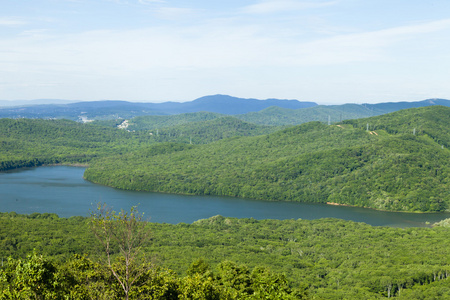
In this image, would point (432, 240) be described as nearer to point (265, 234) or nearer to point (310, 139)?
point (265, 234)

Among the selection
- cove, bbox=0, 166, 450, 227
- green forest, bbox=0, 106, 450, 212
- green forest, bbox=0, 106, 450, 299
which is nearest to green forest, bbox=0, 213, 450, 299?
green forest, bbox=0, 106, 450, 299

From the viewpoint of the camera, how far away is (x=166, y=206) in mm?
113812

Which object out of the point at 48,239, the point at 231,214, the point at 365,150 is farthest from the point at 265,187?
the point at 48,239

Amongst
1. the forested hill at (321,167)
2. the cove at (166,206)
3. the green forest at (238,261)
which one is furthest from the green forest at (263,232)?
the cove at (166,206)

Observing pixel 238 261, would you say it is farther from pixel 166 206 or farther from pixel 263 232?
pixel 166 206

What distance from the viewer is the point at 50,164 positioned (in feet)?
632

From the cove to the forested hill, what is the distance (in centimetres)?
669

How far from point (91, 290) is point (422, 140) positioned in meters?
156

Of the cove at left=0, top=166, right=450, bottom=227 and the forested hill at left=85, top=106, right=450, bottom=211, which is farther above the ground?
the forested hill at left=85, top=106, right=450, bottom=211

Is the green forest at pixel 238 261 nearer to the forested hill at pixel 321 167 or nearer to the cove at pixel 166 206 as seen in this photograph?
the cove at pixel 166 206

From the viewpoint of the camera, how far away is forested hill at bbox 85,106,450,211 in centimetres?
12406

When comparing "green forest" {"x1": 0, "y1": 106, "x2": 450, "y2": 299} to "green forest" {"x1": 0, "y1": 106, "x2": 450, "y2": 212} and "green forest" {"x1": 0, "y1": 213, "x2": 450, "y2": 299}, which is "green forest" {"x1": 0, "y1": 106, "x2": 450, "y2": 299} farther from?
"green forest" {"x1": 0, "y1": 106, "x2": 450, "y2": 212}

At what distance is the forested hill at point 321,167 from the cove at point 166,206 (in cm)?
669

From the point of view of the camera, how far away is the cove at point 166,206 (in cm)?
10319
